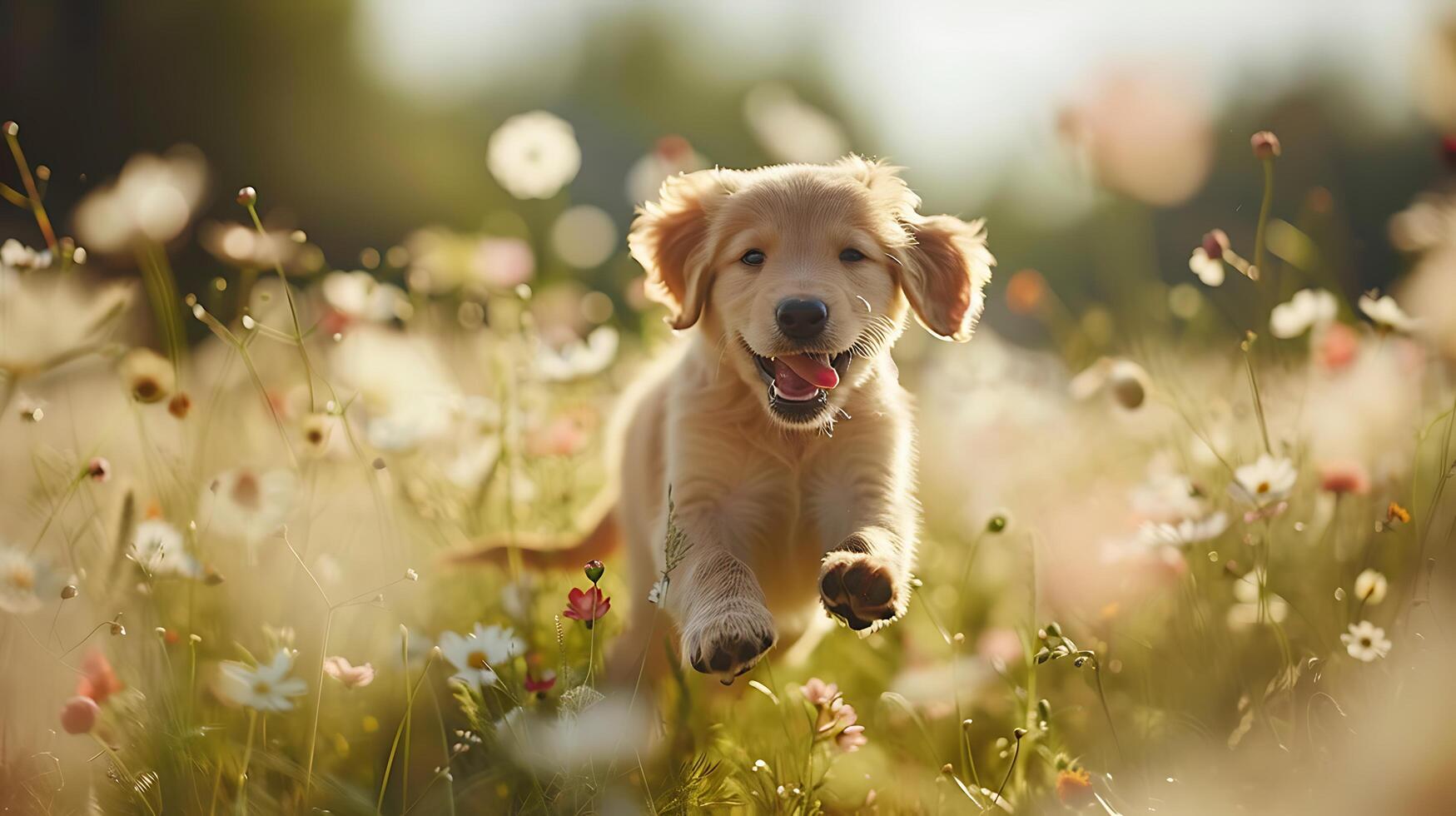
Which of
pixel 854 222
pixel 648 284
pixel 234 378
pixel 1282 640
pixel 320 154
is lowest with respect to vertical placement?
pixel 320 154

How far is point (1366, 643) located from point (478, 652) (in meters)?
2.03

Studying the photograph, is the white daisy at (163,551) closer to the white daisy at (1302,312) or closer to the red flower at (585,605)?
the red flower at (585,605)

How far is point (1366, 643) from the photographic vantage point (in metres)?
2.43

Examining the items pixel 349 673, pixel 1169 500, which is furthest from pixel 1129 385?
pixel 349 673

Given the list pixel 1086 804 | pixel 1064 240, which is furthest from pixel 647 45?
pixel 1086 804

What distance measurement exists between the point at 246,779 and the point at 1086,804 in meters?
1.82

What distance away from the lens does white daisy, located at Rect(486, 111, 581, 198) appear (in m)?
3.40

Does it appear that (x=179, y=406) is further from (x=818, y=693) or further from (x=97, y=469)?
(x=818, y=693)

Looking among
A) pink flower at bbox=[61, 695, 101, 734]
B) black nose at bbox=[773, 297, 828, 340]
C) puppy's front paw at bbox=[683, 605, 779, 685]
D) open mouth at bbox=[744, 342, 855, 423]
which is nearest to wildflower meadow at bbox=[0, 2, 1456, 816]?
pink flower at bbox=[61, 695, 101, 734]

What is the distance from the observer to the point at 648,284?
2975mm

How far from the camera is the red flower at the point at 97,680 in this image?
230 cm

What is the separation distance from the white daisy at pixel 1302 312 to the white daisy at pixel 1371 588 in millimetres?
795

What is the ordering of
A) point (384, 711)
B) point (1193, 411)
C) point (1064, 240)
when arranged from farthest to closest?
point (1064, 240)
point (1193, 411)
point (384, 711)

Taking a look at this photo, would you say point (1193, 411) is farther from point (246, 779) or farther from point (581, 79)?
point (581, 79)
